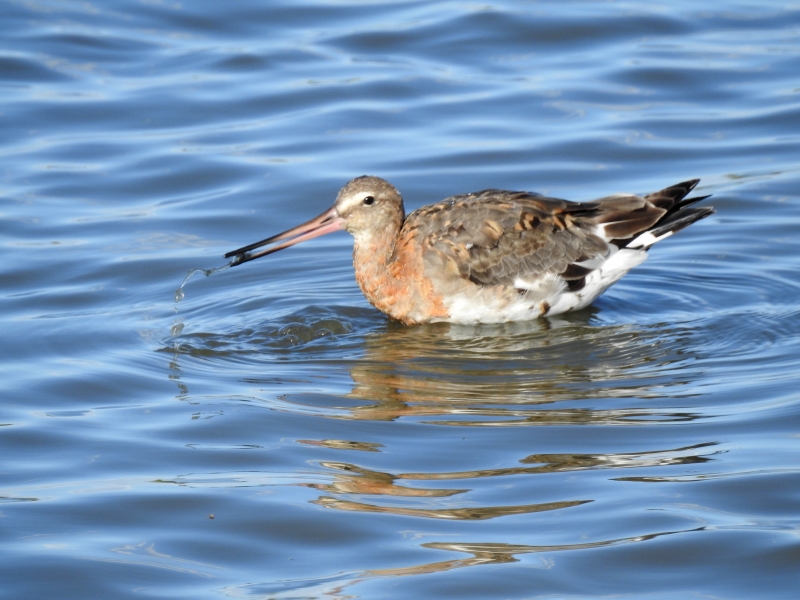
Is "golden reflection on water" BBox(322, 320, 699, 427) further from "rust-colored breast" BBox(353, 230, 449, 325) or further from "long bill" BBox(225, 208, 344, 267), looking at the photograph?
"long bill" BBox(225, 208, 344, 267)

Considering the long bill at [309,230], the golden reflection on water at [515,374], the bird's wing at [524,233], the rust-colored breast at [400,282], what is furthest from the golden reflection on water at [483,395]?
the long bill at [309,230]

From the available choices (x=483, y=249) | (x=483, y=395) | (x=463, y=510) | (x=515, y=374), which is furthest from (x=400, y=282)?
(x=463, y=510)

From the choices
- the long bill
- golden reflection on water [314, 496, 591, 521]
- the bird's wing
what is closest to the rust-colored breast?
the bird's wing

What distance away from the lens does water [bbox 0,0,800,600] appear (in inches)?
225

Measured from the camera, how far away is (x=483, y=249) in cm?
964

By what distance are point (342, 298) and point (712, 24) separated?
30.1ft

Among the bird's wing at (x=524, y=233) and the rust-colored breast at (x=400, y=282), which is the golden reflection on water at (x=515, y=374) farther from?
the bird's wing at (x=524, y=233)

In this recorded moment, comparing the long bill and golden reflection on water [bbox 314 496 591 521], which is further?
the long bill

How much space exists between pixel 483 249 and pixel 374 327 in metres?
1.01

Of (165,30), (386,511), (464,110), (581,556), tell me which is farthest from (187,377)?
(165,30)

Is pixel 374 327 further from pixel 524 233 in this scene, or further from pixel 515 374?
pixel 515 374

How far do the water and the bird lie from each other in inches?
9.7

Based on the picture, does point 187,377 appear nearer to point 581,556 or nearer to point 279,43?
point 581,556

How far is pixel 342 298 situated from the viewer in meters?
10.2
